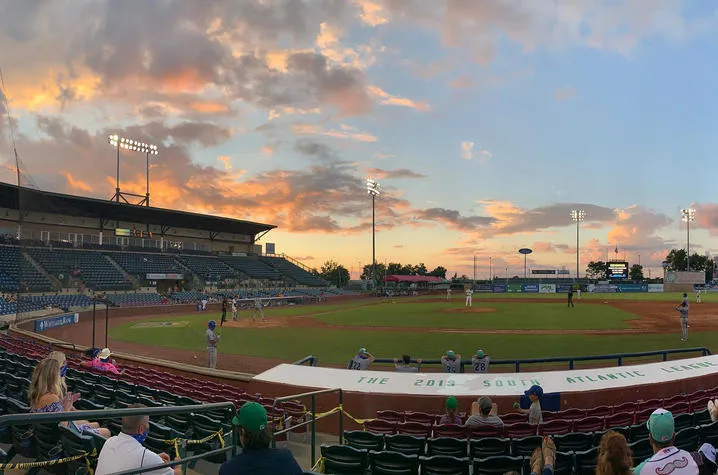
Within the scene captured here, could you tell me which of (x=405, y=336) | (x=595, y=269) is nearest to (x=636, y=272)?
(x=595, y=269)

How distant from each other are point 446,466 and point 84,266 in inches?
2205

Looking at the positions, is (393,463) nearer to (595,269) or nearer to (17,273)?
(17,273)

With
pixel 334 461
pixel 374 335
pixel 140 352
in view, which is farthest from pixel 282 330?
pixel 334 461

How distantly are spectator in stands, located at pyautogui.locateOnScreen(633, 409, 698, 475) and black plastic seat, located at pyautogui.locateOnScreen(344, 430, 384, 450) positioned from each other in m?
4.20

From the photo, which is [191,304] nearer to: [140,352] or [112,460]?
[140,352]

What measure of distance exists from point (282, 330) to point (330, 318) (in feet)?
29.1

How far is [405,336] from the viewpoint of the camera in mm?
26859

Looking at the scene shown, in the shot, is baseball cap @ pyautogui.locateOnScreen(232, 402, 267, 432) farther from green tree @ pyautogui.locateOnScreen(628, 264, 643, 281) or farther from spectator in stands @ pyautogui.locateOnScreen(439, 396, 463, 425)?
green tree @ pyautogui.locateOnScreen(628, 264, 643, 281)

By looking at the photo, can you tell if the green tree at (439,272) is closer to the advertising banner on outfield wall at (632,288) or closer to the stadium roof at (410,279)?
the stadium roof at (410,279)

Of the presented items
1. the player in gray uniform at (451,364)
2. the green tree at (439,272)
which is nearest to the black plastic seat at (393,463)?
the player in gray uniform at (451,364)

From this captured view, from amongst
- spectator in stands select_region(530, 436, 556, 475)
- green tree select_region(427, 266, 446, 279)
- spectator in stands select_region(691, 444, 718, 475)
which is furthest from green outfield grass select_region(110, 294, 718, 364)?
green tree select_region(427, 266, 446, 279)

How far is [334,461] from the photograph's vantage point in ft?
20.2

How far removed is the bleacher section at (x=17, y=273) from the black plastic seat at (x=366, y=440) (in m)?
39.9

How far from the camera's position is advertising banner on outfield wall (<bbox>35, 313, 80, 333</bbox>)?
30475 millimetres
